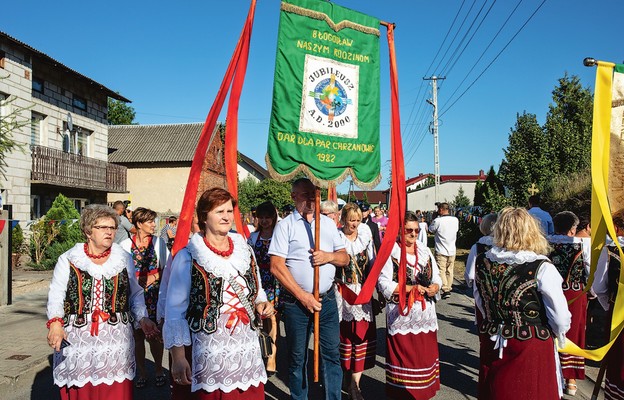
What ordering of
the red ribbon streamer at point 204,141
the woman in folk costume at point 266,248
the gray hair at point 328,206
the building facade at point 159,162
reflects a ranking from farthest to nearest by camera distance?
the building facade at point 159,162, the woman in folk costume at point 266,248, the gray hair at point 328,206, the red ribbon streamer at point 204,141

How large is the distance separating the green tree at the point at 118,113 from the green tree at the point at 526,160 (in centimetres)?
4398

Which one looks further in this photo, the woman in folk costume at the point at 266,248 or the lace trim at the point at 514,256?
the woman in folk costume at the point at 266,248

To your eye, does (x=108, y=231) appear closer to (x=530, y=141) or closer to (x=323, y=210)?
(x=323, y=210)

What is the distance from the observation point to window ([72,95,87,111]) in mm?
23470

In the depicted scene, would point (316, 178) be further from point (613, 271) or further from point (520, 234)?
point (613, 271)

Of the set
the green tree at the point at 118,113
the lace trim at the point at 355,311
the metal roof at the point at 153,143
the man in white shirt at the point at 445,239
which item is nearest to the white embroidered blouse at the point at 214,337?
the lace trim at the point at 355,311

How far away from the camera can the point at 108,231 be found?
150 inches

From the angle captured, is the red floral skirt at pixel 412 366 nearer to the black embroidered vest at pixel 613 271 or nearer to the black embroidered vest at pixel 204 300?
the black embroidered vest at pixel 613 271

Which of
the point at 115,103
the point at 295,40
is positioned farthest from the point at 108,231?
the point at 115,103

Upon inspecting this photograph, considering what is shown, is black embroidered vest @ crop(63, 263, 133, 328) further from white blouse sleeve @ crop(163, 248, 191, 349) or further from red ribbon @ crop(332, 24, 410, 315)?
red ribbon @ crop(332, 24, 410, 315)

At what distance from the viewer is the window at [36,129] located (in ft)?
66.9

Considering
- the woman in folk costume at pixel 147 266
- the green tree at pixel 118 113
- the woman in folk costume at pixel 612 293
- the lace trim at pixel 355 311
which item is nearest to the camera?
the woman in folk costume at pixel 612 293

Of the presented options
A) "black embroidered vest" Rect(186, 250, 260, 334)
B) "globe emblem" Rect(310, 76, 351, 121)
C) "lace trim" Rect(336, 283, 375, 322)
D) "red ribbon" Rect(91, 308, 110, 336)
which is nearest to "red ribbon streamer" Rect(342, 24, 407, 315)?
"globe emblem" Rect(310, 76, 351, 121)

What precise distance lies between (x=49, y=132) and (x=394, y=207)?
20863 mm
